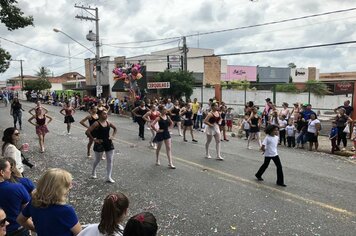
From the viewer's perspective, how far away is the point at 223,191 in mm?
7730

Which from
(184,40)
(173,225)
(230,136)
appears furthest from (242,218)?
(184,40)

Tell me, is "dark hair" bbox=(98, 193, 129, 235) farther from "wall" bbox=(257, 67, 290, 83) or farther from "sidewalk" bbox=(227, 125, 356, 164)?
"wall" bbox=(257, 67, 290, 83)

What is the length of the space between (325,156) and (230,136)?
5.62m

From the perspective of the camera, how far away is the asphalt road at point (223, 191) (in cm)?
590

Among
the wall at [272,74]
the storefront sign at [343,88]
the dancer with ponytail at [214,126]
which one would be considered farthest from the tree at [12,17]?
the wall at [272,74]

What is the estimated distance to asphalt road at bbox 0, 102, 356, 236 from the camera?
232 inches

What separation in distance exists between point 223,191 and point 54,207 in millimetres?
5113

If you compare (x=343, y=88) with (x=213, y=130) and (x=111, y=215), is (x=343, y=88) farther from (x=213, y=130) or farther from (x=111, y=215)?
(x=111, y=215)

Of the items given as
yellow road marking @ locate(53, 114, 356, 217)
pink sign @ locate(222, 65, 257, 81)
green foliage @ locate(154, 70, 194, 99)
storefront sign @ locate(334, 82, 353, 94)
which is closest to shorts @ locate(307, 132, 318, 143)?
storefront sign @ locate(334, 82, 353, 94)

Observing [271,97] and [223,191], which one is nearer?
[223,191]

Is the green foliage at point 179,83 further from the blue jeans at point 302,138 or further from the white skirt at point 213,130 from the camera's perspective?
the white skirt at point 213,130

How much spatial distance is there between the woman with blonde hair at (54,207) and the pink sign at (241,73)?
177 ft

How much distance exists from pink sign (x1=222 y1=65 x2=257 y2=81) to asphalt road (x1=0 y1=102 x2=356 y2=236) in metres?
45.0

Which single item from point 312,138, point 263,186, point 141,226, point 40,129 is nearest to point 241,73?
point 312,138
